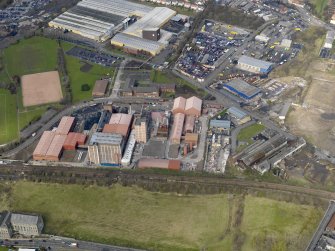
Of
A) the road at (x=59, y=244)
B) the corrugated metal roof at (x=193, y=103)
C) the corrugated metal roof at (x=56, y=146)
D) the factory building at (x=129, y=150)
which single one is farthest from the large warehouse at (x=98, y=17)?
the road at (x=59, y=244)

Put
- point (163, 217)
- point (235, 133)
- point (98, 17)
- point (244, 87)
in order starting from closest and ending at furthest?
point (163, 217) → point (235, 133) → point (244, 87) → point (98, 17)

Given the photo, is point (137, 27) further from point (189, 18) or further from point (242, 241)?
point (242, 241)

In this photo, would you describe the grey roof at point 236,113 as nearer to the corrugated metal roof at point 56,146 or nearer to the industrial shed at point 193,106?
the industrial shed at point 193,106

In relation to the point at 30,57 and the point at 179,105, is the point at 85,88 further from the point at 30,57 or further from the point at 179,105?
the point at 179,105

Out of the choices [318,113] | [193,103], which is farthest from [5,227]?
[318,113]

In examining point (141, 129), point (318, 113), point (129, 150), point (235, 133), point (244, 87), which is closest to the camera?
point (129, 150)

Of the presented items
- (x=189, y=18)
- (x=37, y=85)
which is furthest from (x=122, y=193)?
(x=189, y=18)
